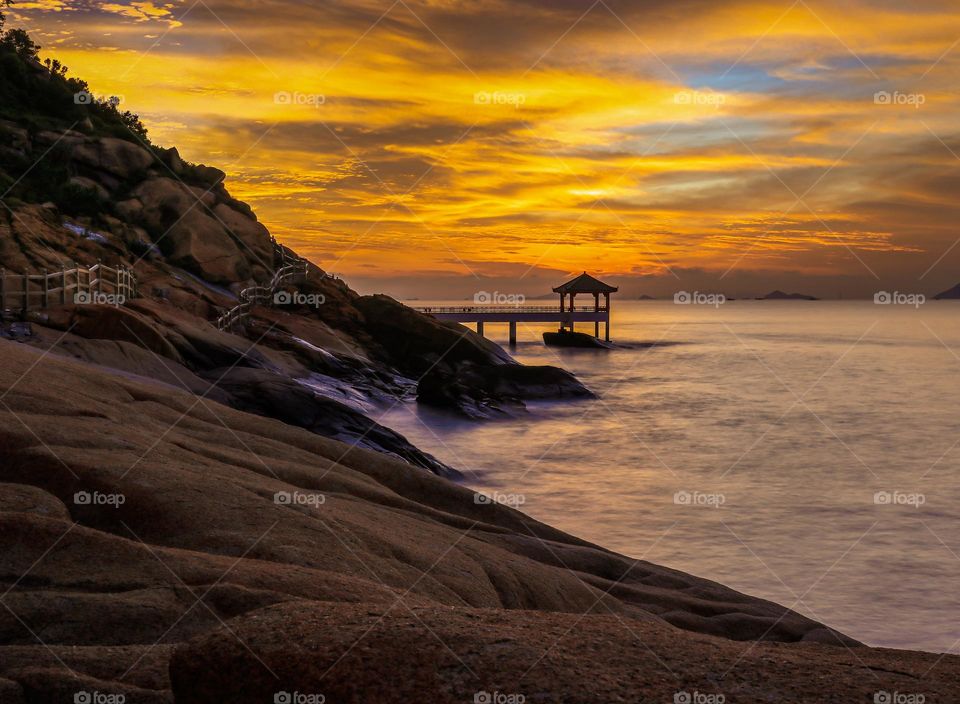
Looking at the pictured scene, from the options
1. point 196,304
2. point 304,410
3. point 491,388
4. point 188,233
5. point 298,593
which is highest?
point 188,233

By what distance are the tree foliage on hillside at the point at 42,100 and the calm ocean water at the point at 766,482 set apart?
92.3ft

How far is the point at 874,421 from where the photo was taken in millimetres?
46688

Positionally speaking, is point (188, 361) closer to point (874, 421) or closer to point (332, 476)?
point (332, 476)

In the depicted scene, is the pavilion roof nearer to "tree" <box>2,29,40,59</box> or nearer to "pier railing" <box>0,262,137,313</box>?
"tree" <box>2,29,40,59</box>

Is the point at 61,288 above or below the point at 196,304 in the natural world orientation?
below

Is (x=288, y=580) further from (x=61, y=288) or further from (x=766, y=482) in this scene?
(x=766, y=482)

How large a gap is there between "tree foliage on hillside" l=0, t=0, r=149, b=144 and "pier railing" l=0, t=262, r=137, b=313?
21.6 m

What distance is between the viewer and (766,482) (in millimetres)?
30062

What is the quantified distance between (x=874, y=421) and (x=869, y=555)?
91.0 feet

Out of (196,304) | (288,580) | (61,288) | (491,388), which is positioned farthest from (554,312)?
(288,580)

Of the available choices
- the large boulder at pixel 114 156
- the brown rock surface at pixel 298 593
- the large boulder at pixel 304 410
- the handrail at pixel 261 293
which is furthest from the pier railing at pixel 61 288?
the large boulder at pixel 114 156

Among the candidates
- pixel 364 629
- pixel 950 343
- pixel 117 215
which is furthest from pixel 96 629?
pixel 950 343

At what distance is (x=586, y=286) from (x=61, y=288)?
227ft

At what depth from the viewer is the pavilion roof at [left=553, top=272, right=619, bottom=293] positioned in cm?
9075
